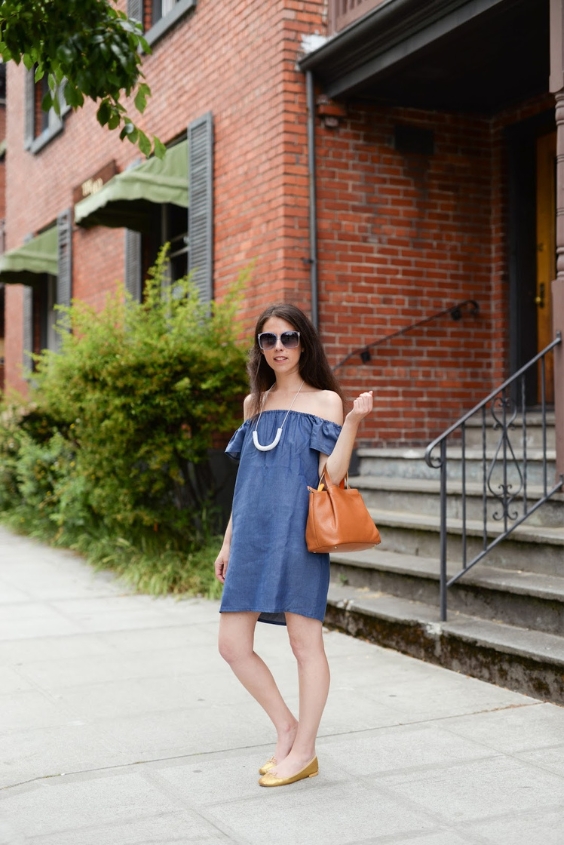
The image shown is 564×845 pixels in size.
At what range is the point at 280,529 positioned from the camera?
361cm

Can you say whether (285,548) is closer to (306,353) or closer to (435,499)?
(306,353)

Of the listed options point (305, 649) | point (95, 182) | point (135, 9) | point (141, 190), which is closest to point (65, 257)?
point (95, 182)

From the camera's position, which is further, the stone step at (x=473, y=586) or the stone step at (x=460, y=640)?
the stone step at (x=473, y=586)

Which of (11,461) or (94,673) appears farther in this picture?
(11,461)

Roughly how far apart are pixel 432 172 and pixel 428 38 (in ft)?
5.12

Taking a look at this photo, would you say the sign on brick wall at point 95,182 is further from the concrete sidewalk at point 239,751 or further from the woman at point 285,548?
the woman at point 285,548

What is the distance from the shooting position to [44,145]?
14.4 m

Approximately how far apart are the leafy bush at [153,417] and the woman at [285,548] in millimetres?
3769

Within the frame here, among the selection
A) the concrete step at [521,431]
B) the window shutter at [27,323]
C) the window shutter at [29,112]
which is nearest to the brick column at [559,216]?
the concrete step at [521,431]

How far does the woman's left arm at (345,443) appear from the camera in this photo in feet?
11.4

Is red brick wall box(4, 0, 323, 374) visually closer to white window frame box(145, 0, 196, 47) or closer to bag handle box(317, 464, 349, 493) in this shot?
white window frame box(145, 0, 196, 47)

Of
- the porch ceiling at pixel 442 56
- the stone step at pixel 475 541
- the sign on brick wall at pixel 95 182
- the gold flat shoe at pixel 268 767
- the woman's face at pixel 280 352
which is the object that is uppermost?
the sign on brick wall at pixel 95 182

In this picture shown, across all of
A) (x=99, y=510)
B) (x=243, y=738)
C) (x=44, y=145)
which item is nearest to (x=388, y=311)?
(x=99, y=510)

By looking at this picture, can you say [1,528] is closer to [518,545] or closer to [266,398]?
[518,545]
